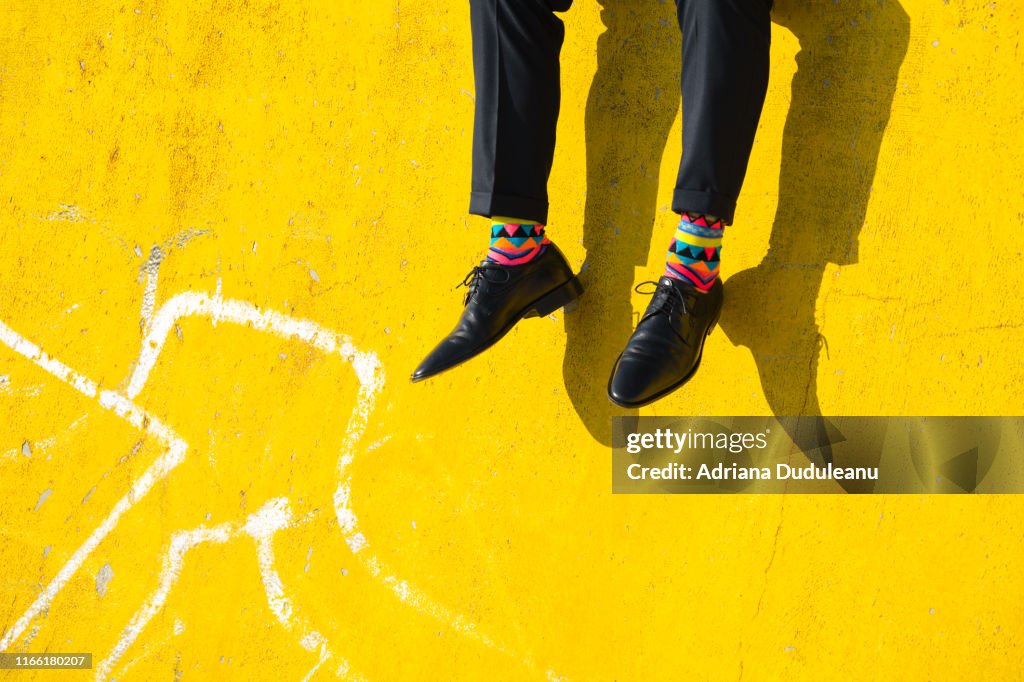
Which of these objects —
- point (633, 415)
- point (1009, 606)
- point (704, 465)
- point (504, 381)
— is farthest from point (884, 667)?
point (504, 381)

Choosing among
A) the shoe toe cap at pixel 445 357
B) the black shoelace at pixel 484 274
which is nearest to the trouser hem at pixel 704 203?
the black shoelace at pixel 484 274

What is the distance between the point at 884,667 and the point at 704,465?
58 cm

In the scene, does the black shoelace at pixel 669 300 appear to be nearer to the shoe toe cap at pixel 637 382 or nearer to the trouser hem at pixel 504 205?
the shoe toe cap at pixel 637 382

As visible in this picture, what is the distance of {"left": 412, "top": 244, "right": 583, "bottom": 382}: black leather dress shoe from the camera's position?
154cm

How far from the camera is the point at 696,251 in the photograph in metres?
1.49

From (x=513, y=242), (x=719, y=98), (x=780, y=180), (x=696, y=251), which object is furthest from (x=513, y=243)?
(x=780, y=180)

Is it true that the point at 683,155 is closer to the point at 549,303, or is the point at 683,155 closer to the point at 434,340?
the point at 549,303

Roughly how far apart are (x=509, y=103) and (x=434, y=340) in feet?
2.22

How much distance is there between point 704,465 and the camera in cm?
173

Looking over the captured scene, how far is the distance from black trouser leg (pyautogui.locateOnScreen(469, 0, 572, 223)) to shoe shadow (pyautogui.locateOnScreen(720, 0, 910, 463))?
55 cm

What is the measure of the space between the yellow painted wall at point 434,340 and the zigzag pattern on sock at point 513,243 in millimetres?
245

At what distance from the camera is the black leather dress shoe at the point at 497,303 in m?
1.54

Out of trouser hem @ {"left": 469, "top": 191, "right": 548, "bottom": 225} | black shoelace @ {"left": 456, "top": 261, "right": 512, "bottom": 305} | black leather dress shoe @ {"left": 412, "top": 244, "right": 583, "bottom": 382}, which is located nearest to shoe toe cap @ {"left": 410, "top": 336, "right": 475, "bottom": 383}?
black leather dress shoe @ {"left": 412, "top": 244, "right": 583, "bottom": 382}

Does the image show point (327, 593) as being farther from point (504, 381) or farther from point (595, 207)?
point (595, 207)
